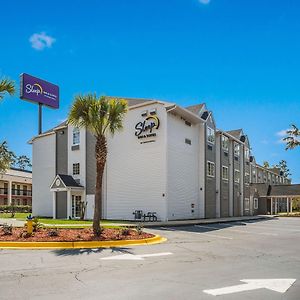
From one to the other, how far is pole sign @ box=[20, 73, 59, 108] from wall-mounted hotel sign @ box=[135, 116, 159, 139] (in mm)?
17010

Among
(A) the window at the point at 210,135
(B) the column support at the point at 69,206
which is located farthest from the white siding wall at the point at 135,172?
(A) the window at the point at 210,135

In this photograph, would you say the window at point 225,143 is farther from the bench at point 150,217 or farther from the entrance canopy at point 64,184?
the entrance canopy at point 64,184

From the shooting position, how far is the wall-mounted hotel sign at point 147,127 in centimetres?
3094

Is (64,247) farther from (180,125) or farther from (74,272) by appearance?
(180,125)

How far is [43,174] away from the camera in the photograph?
4034 cm

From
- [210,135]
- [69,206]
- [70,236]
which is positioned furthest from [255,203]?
[70,236]

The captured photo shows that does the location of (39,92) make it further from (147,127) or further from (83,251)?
(83,251)

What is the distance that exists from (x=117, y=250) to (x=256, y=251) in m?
5.11

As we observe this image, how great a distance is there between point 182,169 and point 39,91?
70.3ft

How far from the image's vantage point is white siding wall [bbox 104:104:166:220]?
30.4 metres

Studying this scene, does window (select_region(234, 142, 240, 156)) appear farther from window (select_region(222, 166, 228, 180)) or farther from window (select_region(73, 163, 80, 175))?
window (select_region(73, 163, 80, 175))

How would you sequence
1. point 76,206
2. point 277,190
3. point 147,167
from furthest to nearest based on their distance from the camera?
point 277,190, point 76,206, point 147,167

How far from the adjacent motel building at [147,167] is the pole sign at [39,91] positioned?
5.04 metres

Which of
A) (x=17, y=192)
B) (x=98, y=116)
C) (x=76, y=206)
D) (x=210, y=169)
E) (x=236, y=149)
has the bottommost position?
(x=17, y=192)
